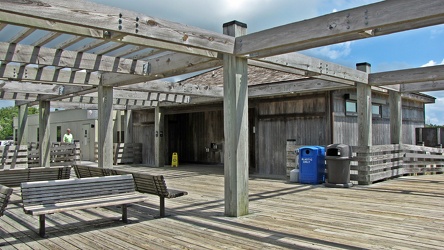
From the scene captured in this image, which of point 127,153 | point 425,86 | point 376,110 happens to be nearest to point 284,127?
point 376,110

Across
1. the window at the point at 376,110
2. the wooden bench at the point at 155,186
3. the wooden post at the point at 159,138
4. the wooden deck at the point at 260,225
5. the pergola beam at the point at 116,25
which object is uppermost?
the pergola beam at the point at 116,25

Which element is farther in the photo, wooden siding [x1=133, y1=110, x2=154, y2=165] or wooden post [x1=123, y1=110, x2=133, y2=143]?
wooden post [x1=123, y1=110, x2=133, y2=143]

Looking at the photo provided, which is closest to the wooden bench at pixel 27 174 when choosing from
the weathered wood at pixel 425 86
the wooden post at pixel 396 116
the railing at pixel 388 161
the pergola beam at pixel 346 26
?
the pergola beam at pixel 346 26

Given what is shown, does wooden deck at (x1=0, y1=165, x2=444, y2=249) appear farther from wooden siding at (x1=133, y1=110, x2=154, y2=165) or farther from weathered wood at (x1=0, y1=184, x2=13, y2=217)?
wooden siding at (x1=133, y1=110, x2=154, y2=165)

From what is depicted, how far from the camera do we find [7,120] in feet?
233

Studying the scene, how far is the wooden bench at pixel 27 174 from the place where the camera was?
8047 mm

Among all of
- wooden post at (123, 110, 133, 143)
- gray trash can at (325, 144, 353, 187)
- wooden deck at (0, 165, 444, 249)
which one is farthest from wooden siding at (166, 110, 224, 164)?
wooden deck at (0, 165, 444, 249)

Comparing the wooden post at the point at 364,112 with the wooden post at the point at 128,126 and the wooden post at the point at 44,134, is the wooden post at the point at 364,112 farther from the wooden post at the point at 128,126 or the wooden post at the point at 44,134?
the wooden post at the point at 128,126

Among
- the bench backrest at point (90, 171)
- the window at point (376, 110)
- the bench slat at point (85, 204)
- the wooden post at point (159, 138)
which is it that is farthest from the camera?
the wooden post at point (159, 138)

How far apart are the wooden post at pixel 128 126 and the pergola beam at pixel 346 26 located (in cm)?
1390

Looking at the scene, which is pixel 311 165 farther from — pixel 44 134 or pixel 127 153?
pixel 127 153

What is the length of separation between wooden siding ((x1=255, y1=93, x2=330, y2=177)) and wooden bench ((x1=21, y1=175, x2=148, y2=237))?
6976 millimetres

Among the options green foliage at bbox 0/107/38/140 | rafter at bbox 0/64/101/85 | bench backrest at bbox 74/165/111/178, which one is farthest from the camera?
green foliage at bbox 0/107/38/140

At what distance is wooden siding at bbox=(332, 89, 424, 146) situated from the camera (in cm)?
1170
